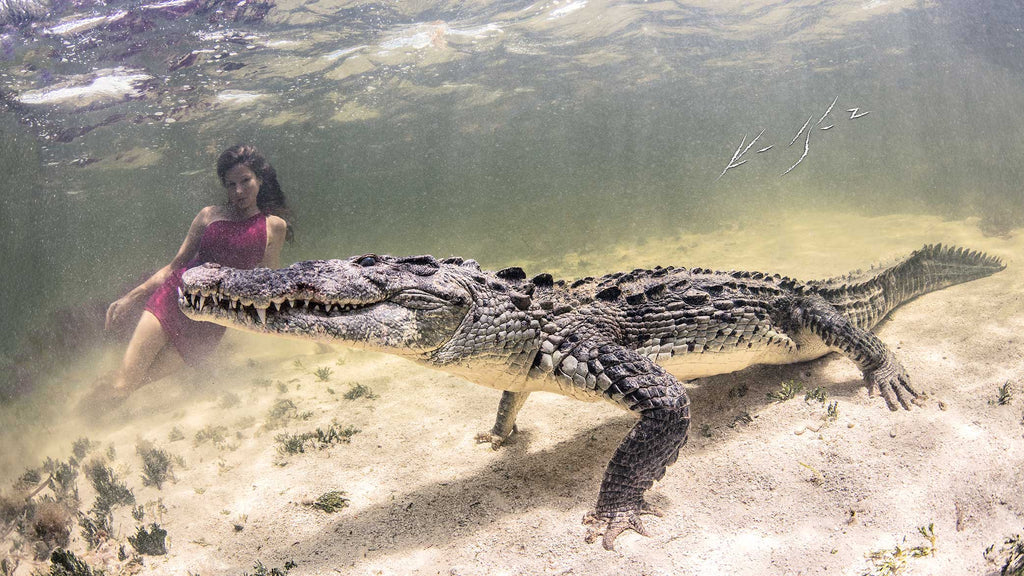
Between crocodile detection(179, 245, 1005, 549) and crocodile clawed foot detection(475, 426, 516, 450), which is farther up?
crocodile detection(179, 245, 1005, 549)

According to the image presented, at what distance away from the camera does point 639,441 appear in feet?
8.95

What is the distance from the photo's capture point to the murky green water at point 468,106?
13.4 m

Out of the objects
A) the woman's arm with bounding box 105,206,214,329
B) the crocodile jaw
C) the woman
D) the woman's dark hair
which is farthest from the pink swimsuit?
the crocodile jaw

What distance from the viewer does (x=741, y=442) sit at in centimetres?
328

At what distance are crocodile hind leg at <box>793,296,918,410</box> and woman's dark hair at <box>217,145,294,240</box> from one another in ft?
24.9

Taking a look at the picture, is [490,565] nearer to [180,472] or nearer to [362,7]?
[180,472]

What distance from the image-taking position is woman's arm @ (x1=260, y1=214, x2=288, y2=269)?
777cm

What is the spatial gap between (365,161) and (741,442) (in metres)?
36.4

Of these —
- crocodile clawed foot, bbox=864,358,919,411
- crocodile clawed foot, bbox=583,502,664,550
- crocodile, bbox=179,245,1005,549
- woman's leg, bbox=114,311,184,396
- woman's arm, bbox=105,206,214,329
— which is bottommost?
woman's leg, bbox=114,311,184,396

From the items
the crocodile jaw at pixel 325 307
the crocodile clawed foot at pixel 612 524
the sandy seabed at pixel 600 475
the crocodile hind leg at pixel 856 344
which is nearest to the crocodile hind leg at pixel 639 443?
the crocodile clawed foot at pixel 612 524

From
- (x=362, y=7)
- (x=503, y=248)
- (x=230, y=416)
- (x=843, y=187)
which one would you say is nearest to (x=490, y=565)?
(x=230, y=416)

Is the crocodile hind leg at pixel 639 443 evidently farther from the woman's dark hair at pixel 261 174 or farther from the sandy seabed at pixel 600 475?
the woman's dark hair at pixel 261 174

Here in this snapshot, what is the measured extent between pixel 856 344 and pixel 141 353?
850 cm

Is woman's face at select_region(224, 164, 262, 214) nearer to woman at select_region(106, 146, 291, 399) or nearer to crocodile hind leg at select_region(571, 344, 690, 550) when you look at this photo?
woman at select_region(106, 146, 291, 399)
